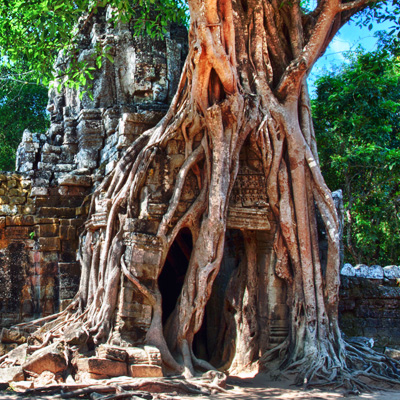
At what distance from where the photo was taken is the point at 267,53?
6.68m

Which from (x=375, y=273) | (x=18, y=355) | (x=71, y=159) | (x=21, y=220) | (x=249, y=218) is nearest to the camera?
(x=18, y=355)

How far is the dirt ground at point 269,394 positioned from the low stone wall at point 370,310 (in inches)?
84.2

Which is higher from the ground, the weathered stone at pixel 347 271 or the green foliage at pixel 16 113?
the green foliage at pixel 16 113

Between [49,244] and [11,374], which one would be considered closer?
[11,374]

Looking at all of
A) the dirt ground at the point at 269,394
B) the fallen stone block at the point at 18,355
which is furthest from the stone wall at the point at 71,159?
the dirt ground at the point at 269,394

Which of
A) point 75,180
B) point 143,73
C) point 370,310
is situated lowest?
point 370,310

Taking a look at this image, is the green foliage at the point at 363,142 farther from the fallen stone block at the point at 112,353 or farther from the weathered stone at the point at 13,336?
the weathered stone at the point at 13,336

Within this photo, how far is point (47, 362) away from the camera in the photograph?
5.12 m

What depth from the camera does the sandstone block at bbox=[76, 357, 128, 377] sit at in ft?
16.1

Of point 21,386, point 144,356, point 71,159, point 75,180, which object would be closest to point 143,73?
point 71,159

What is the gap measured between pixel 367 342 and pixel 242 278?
1721 millimetres

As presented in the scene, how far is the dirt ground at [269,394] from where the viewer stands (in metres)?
4.65

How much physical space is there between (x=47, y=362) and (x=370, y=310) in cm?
463

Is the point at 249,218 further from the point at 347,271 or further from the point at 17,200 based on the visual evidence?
the point at 17,200
